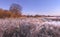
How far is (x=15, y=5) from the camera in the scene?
311 cm

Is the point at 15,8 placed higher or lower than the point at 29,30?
higher

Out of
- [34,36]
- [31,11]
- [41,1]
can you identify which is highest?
[41,1]

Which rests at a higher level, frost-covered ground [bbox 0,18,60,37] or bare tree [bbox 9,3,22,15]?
bare tree [bbox 9,3,22,15]

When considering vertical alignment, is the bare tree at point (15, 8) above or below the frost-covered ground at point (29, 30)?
above

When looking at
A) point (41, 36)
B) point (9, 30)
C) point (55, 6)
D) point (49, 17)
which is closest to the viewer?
point (41, 36)

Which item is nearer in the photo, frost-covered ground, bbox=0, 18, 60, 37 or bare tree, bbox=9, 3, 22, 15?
frost-covered ground, bbox=0, 18, 60, 37

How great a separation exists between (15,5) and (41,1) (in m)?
0.55

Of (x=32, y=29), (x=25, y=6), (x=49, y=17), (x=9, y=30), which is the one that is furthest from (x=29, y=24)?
(x=25, y=6)

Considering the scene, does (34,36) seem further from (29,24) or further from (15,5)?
(15,5)

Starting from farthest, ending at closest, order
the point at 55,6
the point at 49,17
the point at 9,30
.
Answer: the point at 55,6 < the point at 49,17 < the point at 9,30

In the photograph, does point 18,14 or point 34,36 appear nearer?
point 34,36

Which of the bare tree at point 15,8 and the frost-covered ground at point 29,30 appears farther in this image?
Result: the bare tree at point 15,8

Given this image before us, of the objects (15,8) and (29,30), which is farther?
(15,8)

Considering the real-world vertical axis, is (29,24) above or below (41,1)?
below
